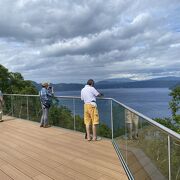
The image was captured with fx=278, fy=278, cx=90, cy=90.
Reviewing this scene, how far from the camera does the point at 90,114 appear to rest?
280 inches

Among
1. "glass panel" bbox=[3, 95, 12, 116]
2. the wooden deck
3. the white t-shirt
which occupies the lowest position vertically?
the wooden deck

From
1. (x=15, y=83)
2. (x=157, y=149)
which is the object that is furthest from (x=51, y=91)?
(x=15, y=83)

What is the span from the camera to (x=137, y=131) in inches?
152

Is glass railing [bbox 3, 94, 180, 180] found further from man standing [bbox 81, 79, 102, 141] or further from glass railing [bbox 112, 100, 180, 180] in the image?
man standing [bbox 81, 79, 102, 141]

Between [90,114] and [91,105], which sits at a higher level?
[91,105]

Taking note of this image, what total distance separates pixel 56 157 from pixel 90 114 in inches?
69.4

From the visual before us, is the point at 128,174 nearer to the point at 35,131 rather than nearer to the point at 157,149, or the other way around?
the point at 157,149

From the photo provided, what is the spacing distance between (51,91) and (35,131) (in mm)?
1437

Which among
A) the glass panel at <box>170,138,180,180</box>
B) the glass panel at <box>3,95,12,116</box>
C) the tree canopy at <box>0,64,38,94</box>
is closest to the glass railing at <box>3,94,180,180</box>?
the glass panel at <box>170,138,180,180</box>

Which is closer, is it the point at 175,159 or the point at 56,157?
the point at 175,159

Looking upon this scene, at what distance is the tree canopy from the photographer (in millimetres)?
30078

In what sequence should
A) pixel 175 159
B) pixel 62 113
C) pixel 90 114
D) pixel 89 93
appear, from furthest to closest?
pixel 62 113 → pixel 90 114 → pixel 89 93 → pixel 175 159

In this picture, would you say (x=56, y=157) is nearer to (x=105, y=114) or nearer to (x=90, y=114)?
(x=90, y=114)

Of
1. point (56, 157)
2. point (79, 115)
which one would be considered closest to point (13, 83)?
point (79, 115)
